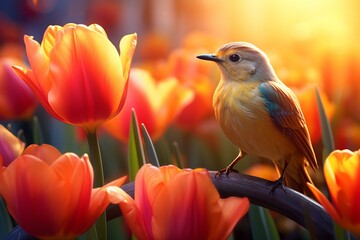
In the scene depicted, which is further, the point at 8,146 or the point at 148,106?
the point at 148,106

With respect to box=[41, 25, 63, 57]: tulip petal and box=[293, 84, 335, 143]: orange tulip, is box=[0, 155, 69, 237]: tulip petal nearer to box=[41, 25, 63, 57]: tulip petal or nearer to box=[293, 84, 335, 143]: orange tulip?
box=[41, 25, 63, 57]: tulip petal

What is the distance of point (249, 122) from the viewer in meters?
0.54

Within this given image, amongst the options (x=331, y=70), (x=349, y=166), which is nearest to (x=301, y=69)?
(x=331, y=70)

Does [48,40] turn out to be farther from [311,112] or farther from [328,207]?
[311,112]

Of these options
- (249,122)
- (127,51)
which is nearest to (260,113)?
(249,122)

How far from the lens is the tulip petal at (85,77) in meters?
0.47

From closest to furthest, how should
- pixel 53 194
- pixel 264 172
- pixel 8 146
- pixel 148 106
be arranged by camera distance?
pixel 53 194 → pixel 8 146 → pixel 148 106 → pixel 264 172

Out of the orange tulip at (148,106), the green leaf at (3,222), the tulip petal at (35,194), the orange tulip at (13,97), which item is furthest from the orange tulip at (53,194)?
the orange tulip at (13,97)

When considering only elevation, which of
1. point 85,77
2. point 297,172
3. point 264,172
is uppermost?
point 85,77

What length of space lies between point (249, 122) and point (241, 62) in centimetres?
6

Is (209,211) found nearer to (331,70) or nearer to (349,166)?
(349,166)

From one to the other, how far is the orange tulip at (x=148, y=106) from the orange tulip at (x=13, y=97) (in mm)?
132

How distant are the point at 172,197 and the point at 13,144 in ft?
0.53

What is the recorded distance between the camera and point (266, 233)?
0.57 meters
